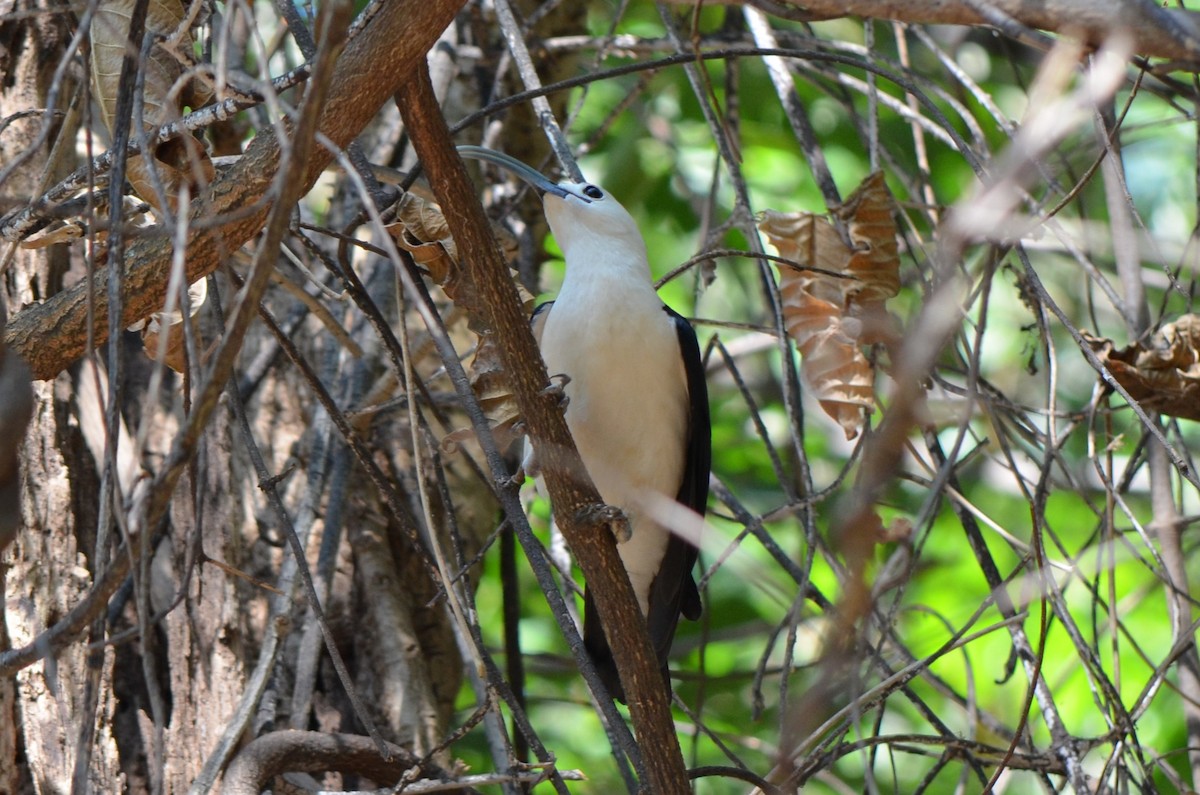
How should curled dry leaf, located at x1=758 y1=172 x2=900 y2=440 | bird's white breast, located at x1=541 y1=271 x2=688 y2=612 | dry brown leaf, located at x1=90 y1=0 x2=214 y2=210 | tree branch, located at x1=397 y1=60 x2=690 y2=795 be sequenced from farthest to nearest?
bird's white breast, located at x1=541 y1=271 x2=688 y2=612 → curled dry leaf, located at x1=758 y1=172 x2=900 y2=440 → dry brown leaf, located at x1=90 y1=0 x2=214 y2=210 → tree branch, located at x1=397 y1=60 x2=690 y2=795


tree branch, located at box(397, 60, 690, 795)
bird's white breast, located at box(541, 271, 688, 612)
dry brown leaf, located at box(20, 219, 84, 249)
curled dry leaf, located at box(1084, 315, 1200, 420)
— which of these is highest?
bird's white breast, located at box(541, 271, 688, 612)

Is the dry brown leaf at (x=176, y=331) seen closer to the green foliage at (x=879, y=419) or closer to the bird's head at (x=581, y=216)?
the bird's head at (x=581, y=216)

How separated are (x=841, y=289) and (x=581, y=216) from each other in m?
1.22

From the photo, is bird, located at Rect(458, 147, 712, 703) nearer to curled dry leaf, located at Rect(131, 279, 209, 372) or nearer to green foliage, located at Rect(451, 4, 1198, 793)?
green foliage, located at Rect(451, 4, 1198, 793)

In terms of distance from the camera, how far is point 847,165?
23.8 ft

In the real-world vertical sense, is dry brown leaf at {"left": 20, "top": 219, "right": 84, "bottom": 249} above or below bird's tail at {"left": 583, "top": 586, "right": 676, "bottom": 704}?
above

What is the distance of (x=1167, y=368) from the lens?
10.00 feet

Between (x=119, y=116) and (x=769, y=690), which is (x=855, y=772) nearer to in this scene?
(x=769, y=690)

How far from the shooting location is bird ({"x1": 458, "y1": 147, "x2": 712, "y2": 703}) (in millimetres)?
3729

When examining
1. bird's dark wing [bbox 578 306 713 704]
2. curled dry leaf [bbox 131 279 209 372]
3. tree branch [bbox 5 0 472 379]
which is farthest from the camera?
bird's dark wing [bbox 578 306 713 704]

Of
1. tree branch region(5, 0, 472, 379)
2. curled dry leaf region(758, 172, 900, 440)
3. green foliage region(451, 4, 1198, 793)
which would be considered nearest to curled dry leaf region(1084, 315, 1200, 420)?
curled dry leaf region(758, 172, 900, 440)

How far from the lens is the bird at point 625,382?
3729 mm

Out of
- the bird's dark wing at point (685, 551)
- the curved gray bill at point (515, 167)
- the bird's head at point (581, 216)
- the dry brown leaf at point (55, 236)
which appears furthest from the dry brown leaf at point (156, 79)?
the bird's dark wing at point (685, 551)

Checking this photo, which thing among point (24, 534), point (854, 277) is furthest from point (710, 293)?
point (24, 534)
